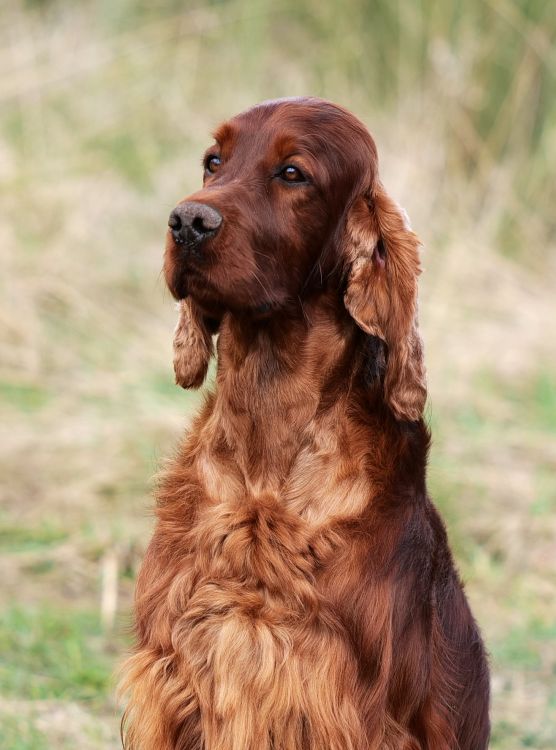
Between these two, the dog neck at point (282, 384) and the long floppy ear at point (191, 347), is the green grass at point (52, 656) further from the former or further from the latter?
the dog neck at point (282, 384)

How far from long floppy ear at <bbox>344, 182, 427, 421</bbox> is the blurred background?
79.2 inches

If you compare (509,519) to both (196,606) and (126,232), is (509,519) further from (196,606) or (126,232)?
(126,232)

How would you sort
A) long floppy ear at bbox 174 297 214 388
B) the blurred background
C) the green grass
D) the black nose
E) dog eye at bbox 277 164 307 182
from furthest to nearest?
the blurred background < the green grass < long floppy ear at bbox 174 297 214 388 < dog eye at bbox 277 164 307 182 < the black nose

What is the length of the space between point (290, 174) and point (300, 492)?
776mm

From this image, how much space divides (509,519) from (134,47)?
16.4 feet

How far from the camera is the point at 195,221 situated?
2934 mm

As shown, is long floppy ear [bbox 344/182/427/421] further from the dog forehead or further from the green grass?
the green grass

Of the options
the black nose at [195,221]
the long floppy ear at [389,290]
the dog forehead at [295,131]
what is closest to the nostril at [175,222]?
the black nose at [195,221]

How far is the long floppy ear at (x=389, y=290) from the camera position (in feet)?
10.3

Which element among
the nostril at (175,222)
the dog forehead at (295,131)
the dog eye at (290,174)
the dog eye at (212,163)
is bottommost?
the nostril at (175,222)

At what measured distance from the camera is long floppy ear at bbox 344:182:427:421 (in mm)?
3137

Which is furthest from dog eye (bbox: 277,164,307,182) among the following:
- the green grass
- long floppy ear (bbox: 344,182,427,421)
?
the green grass

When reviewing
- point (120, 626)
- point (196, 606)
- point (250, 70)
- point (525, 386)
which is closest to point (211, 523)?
point (196, 606)

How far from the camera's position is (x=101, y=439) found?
6484 mm
